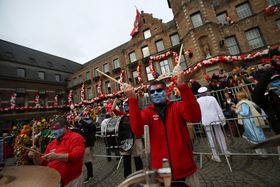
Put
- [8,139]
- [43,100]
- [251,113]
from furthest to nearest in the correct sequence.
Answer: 1. [43,100]
2. [8,139]
3. [251,113]

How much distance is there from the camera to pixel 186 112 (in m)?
1.79

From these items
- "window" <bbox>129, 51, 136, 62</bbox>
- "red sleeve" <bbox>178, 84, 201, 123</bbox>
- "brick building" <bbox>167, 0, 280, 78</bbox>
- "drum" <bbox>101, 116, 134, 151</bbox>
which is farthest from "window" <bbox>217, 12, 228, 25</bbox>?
"red sleeve" <bbox>178, 84, 201, 123</bbox>

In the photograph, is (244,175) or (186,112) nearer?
(186,112)

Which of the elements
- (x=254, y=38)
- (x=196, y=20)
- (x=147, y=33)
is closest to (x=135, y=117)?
(x=196, y=20)

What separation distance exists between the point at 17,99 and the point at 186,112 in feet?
101

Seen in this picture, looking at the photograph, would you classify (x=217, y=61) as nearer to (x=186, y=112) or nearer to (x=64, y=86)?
(x=186, y=112)

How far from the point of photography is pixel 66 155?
2305mm

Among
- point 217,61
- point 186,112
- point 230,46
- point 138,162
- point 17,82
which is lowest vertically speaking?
point 138,162

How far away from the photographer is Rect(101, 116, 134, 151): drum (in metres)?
Answer: 4.15

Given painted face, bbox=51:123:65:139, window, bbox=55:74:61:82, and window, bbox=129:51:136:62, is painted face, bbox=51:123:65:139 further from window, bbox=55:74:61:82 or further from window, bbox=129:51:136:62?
window, bbox=55:74:61:82

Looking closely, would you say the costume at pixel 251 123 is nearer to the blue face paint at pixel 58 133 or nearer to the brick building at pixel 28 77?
the blue face paint at pixel 58 133

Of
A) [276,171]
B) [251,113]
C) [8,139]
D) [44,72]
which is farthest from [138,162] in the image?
[44,72]

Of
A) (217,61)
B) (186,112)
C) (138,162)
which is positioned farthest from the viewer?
(217,61)

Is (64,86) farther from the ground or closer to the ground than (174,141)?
farther from the ground
